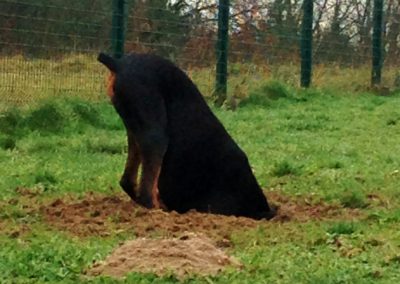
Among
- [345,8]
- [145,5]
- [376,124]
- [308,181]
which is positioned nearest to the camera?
[308,181]

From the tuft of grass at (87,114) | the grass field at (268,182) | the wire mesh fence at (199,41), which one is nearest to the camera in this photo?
the grass field at (268,182)

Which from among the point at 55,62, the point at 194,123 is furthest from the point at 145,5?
the point at 194,123

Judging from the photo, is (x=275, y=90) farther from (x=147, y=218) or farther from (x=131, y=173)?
(x=147, y=218)

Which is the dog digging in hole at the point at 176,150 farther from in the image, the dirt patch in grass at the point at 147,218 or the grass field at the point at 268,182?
the grass field at the point at 268,182

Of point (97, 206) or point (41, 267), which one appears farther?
point (97, 206)

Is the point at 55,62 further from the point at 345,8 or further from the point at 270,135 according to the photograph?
the point at 345,8

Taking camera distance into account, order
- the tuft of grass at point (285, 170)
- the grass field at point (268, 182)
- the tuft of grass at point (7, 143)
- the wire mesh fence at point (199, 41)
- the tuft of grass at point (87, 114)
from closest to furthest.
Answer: the grass field at point (268, 182), the tuft of grass at point (285, 170), the tuft of grass at point (7, 143), the tuft of grass at point (87, 114), the wire mesh fence at point (199, 41)

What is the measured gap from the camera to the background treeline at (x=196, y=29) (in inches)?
563

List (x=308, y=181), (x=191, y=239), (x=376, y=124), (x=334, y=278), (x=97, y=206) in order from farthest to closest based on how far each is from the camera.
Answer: (x=376, y=124) < (x=308, y=181) < (x=97, y=206) < (x=191, y=239) < (x=334, y=278)

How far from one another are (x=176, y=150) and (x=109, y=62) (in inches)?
34.1

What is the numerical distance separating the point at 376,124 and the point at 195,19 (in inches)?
182

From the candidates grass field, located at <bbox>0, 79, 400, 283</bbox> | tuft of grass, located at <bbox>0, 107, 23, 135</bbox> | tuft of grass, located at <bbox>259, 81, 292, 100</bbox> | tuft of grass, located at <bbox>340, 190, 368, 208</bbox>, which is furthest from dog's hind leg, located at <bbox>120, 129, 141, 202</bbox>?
tuft of grass, located at <bbox>259, 81, 292, 100</bbox>

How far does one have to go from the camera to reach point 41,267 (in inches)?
200

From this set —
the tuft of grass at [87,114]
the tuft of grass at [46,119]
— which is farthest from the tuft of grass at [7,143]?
the tuft of grass at [87,114]
